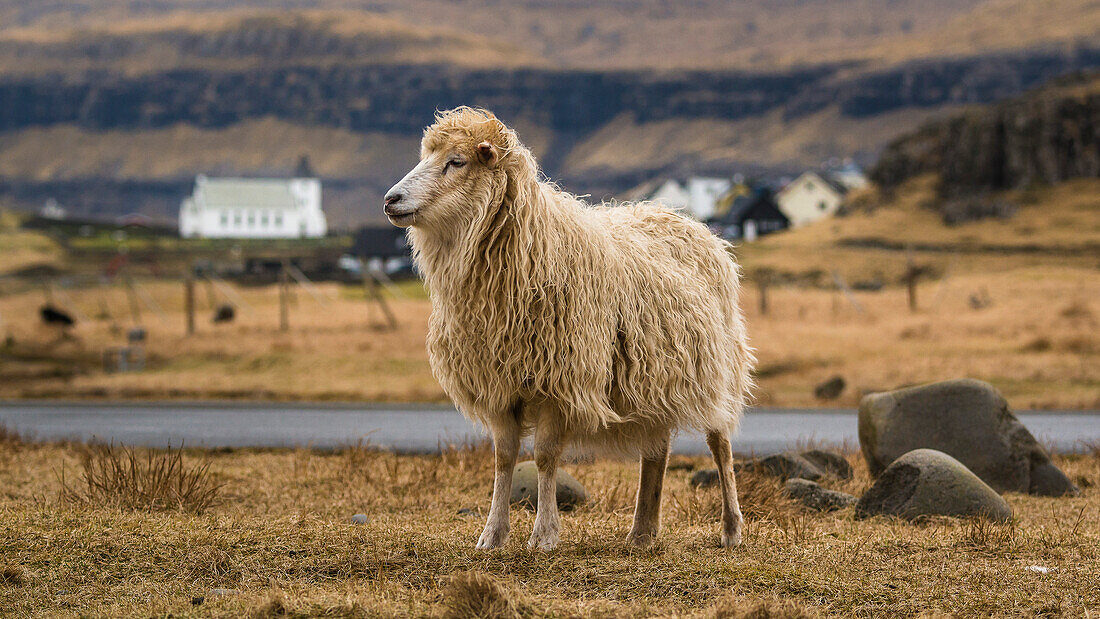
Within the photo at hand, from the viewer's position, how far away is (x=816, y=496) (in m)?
10.9

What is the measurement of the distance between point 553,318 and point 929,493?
4.60 metres

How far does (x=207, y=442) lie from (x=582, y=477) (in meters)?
7.06

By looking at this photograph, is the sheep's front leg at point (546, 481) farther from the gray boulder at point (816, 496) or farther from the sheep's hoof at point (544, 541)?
the gray boulder at point (816, 496)

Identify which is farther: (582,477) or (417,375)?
(417,375)

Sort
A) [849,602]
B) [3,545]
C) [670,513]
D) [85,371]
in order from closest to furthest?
[849,602] → [3,545] → [670,513] → [85,371]

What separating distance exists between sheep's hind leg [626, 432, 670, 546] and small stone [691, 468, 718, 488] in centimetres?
339

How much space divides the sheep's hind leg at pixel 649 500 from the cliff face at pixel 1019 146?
283 feet

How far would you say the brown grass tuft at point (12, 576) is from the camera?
699cm

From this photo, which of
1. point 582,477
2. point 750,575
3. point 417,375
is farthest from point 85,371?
point 750,575

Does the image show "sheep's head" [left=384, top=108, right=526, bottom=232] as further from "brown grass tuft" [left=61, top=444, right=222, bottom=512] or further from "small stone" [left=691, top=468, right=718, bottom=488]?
"small stone" [left=691, top=468, right=718, bottom=488]

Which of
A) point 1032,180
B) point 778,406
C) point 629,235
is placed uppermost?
point 1032,180

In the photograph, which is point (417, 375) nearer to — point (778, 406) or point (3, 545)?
point (778, 406)

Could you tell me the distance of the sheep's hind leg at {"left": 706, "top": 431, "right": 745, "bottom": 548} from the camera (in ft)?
28.4

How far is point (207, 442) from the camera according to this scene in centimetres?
1683
